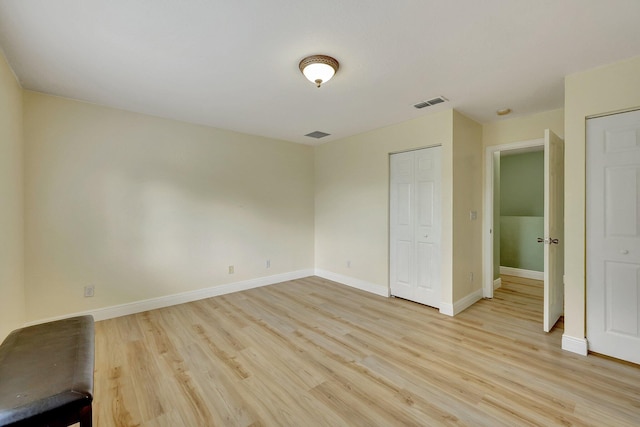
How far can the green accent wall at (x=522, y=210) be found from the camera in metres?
4.89

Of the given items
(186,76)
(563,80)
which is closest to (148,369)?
(186,76)

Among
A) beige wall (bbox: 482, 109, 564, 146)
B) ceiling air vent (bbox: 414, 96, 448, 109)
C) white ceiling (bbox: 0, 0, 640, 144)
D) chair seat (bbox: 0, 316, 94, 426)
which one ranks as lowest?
chair seat (bbox: 0, 316, 94, 426)

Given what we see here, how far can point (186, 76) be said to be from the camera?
95.0 inches

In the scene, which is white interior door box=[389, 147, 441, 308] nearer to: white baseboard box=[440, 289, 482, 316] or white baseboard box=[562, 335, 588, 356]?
white baseboard box=[440, 289, 482, 316]

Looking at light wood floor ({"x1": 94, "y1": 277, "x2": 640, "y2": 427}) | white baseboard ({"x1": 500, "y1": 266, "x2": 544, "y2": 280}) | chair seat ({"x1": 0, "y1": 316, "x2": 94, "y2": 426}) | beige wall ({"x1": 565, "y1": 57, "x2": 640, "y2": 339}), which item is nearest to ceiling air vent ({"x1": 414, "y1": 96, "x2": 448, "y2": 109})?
beige wall ({"x1": 565, "y1": 57, "x2": 640, "y2": 339})

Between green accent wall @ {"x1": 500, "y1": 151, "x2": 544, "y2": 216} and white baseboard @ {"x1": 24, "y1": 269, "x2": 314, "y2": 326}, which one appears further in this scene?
green accent wall @ {"x1": 500, "y1": 151, "x2": 544, "y2": 216}

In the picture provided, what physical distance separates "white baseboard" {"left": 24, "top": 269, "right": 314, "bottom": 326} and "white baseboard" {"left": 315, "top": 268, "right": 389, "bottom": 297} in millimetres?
408

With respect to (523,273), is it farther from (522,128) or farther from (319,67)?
(319,67)

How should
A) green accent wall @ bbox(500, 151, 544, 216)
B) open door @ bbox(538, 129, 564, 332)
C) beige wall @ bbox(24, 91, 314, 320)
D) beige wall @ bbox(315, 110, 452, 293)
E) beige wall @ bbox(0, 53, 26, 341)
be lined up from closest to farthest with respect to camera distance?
beige wall @ bbox(0, 53, 26, 341) → open door @ bbox(538, 129, 564, 332) → beige wall @ bbox(24, 91, 314, 320) → beige wall @ bbox(315, 110, 452, 293) → green accent wall @ bbox(500, 151, 544, 216)

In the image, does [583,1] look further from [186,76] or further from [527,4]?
[186,76]

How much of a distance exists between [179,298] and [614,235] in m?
4.67

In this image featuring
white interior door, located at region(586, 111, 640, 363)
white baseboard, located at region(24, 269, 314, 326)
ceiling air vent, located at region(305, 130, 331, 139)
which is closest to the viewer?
white interior door, located at region(586, 111, 640, 363)

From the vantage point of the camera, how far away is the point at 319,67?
7.01ft

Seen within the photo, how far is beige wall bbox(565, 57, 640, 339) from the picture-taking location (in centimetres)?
224
